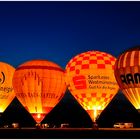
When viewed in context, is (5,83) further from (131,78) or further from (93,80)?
(131,78)

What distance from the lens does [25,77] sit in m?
25.3

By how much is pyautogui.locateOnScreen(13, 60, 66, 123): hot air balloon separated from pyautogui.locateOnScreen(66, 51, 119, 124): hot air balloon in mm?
922

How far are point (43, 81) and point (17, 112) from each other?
39.7m

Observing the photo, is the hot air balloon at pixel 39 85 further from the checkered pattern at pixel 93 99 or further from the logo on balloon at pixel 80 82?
the checkered pattern at pixel 93 99

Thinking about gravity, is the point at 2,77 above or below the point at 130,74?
above

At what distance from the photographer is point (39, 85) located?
2505cm

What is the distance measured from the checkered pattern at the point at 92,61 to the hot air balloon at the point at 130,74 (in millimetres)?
1570

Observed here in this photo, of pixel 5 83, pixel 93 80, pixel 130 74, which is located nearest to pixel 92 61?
pixel 93 80

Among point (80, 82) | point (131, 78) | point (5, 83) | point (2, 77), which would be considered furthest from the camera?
point (5, 83)

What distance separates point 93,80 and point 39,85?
9.88ft

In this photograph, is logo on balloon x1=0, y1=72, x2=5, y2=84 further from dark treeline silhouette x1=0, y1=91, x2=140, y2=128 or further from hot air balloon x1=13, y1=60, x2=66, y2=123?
dark treeline silhouette x1=0, y1=91, x2=140, y2=128

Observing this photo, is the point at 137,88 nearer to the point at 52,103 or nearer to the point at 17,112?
the point at 52,103

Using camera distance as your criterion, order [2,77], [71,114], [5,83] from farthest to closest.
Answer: [71,114] < [5,83] < [2,77]

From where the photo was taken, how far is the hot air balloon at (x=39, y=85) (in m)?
25.1
